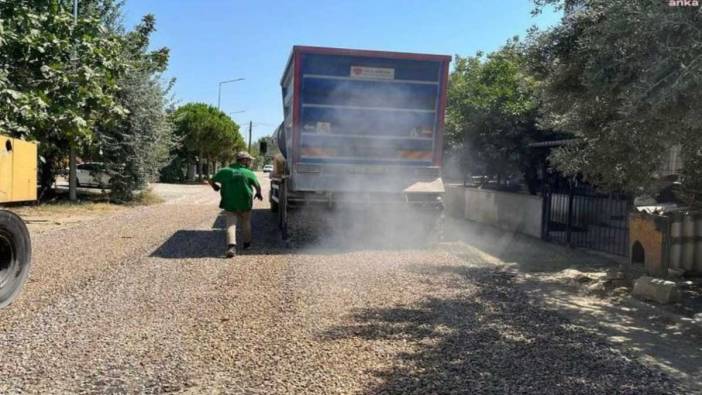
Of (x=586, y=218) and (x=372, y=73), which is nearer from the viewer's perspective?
(x=372, y=73)

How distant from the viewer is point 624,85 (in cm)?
536

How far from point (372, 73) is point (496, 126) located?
635 cm

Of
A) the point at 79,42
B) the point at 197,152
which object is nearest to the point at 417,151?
the point at 79,42

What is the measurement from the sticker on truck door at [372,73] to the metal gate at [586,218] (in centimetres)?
393

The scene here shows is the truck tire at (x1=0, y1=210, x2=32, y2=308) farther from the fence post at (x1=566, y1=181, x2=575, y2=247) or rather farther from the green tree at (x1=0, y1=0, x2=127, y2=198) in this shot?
the fence post at (x1=566, y1=181, x2=575, y2=247)

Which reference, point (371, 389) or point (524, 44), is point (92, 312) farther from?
point (524, 44)

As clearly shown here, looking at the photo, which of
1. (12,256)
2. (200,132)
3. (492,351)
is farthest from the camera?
(200,132)

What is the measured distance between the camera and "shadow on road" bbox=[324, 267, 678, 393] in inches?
158

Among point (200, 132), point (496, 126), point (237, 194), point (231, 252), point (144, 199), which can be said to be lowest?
point (231, 252)

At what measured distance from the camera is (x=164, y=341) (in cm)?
477

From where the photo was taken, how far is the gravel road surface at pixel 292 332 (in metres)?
4.02

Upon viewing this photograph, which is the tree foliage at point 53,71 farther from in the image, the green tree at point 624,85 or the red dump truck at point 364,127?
the green tree at point 624,85

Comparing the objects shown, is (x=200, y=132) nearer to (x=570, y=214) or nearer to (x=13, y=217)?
(x=570, y=214)

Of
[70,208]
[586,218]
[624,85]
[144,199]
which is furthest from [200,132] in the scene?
Result: [624,85]
